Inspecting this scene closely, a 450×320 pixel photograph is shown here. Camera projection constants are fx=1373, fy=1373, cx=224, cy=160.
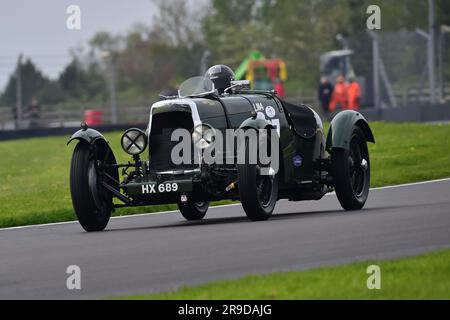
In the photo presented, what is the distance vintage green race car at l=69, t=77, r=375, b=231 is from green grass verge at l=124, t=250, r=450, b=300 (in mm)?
4158

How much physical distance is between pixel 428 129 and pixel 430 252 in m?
20.6

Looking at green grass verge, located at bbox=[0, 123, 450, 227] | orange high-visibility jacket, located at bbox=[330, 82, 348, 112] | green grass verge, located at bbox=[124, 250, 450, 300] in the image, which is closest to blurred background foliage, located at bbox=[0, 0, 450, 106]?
orange high-visibility jacket, located at bbox=[330, 82, 348, 112]

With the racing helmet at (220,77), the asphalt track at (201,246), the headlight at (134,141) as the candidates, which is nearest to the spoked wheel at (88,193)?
the asphalt track at (201,246)

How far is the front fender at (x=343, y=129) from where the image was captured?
15984mm

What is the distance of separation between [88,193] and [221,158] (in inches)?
59.2

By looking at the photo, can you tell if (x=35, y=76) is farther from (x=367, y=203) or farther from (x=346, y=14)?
(x=346, y=14)

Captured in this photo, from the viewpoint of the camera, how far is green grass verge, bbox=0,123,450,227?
61.4ft

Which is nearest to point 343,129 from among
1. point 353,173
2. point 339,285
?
point 353,173

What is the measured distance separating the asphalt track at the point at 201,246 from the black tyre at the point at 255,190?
23 centimetres

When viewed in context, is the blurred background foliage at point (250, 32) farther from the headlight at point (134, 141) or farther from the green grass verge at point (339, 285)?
the green grass verge at point (339, 285)

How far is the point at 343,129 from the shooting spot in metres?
16.2

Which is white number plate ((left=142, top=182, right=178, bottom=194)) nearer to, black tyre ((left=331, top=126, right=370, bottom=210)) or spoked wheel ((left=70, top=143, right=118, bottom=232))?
spoked wheel ((left=70, top=143, right=118, bottom=232))

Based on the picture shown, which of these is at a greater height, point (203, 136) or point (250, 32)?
point (250, 32)

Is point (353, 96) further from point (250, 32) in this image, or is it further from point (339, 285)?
point (250, 32)
